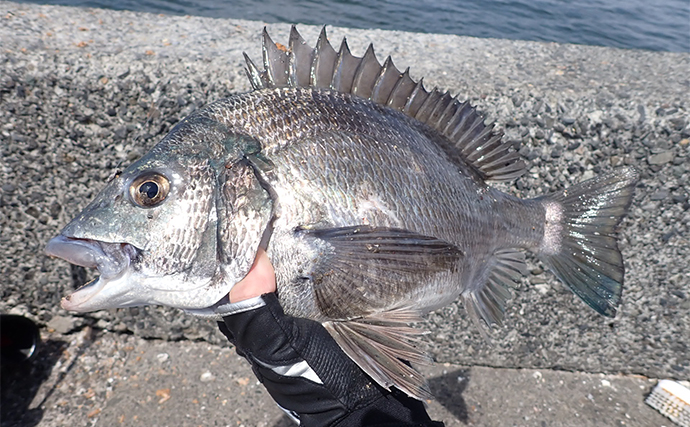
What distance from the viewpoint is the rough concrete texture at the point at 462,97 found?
2.21 metres

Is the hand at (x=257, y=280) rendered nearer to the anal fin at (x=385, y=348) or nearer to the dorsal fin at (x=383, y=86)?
the anal fin at (x=385, y=348)

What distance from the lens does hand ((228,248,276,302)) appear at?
1.25m

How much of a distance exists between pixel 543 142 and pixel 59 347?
9.53ft

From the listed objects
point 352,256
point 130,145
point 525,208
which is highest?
point 525,208

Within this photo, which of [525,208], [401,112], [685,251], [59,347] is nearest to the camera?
[401,112]

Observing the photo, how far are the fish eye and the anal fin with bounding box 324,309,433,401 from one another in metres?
0.59

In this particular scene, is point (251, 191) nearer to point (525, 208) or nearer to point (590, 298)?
point (525, 208)

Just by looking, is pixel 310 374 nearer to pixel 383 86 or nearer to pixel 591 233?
pixel 383 86

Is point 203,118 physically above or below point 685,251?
below

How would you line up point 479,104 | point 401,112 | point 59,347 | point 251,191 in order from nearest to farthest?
point 251,191 < point 401,112 < point 479,104 < point 59,347

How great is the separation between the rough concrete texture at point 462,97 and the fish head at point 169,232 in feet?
3.56

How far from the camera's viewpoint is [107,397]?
2.45 meters

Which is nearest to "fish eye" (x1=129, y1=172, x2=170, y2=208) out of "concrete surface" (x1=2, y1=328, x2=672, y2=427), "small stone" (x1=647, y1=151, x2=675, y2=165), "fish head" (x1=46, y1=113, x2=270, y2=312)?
"fish head" (x1=46, y1=113, x2=270, y2=312)

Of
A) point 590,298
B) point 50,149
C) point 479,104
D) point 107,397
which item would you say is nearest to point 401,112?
point 479,104
